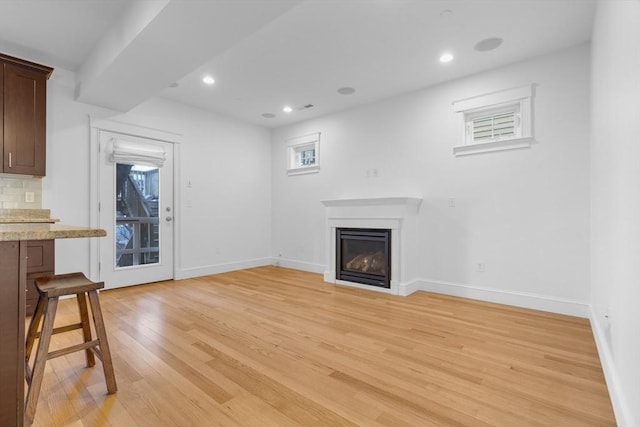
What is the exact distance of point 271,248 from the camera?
6234 millimetres

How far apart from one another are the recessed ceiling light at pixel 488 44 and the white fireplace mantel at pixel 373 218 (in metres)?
1.76

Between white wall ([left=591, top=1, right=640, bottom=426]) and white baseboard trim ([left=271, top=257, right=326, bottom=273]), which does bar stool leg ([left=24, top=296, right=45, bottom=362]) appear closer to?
white wall ([left=591, top=1, right=640, bottom=426])

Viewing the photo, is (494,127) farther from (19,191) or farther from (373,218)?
(19,191)

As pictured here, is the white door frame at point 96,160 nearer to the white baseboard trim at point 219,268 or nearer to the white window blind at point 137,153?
the white window blind at point 137,153

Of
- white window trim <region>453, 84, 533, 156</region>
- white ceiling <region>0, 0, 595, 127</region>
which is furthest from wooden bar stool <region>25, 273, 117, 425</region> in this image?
white window trim <region>453, 84, 533, 156</region>

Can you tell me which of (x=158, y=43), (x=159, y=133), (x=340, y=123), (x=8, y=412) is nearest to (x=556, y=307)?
(x=340, y=123)

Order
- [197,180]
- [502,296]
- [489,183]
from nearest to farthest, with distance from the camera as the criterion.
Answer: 1. [502,296]
2. [489,183]
3. [197,180]

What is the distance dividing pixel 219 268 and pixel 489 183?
166 inches

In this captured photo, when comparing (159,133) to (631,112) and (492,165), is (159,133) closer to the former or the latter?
(492,165)

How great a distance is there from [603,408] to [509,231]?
84.1 inches

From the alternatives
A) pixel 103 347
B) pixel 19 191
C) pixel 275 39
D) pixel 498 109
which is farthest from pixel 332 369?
pixel 19 191

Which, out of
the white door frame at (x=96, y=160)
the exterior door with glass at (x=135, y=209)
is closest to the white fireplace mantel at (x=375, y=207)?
the exterior door with glass at (x=135, y=209)

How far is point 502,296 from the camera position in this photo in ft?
11.6

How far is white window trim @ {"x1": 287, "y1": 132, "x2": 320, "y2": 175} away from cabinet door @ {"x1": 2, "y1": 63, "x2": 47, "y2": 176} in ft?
11.4
